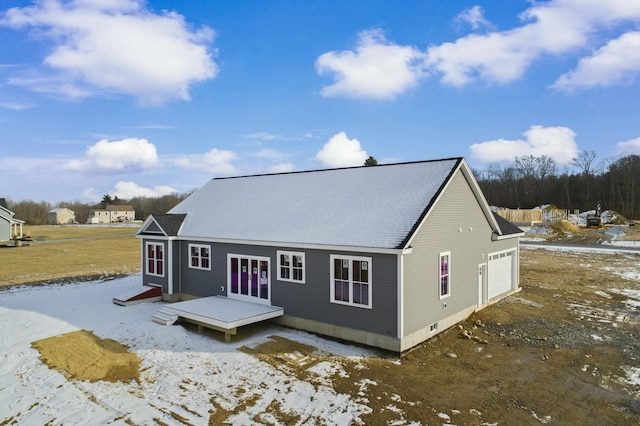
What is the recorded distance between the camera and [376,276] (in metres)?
11.8

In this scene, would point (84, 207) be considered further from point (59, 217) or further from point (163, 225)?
point (163, 225)

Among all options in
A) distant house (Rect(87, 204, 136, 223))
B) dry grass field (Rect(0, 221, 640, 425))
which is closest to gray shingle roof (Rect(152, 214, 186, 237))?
dry grass field (Rect(0, 221, 640, 425))

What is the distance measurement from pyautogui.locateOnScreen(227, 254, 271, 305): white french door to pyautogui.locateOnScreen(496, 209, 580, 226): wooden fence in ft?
176

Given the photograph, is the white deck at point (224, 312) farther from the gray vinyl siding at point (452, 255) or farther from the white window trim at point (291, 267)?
the gray vinyl siding at point (452, 255)

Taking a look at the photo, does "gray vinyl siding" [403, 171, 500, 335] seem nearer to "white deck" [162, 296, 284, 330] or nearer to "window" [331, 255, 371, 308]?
"window" [331, 255, 371, 308]

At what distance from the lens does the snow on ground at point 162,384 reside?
26.3 feet

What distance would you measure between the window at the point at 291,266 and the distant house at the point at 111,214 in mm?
120063

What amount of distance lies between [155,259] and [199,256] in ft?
9.69

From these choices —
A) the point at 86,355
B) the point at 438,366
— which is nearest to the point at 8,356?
the point at 86,355

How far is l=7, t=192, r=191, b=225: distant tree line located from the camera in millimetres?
109000

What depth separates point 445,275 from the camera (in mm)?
13633

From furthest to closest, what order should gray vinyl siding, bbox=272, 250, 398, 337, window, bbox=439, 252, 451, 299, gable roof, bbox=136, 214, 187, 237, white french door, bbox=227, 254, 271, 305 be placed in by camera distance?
gable roof, bbox=136, 214, 187, 237
white french door, bbox=227, 254, 271, 305
window, bbox=439, 252, 451, 299
gray vinyl siding, bbox=272, 250, 398, 337

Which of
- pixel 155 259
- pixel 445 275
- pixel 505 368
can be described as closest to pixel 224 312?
pixel 155 259

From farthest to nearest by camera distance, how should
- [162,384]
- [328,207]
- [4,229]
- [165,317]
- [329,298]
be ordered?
[4,229] < [328,207] < [165,317] < [329,298] < [162,384]
